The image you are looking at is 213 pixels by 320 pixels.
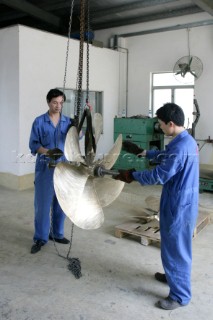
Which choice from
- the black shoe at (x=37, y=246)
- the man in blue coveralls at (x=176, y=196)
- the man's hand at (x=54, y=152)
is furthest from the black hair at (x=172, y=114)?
the black shoe at (x=37, y=246)

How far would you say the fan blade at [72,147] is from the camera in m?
2.11

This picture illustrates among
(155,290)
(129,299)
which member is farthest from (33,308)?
(155,290)

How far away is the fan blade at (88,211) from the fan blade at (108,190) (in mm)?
211

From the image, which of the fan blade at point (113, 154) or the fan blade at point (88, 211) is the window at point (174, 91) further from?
the fan blade at point (88, 211)

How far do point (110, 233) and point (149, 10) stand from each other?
4712 millimetres

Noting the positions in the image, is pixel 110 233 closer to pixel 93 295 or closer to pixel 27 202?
pixel 93 295

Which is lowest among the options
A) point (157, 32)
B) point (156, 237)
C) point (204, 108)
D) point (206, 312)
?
point (206, 312)

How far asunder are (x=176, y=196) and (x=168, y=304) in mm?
729

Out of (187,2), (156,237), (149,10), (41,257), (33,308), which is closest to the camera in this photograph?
(33,308)

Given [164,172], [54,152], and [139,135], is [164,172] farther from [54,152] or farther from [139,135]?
[139,135]

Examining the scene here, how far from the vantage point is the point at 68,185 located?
6.56 feet

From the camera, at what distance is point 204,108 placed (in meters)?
6.08

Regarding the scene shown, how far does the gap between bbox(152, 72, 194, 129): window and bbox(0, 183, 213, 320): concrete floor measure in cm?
332

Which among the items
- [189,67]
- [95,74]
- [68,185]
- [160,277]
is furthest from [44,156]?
[95,74]
